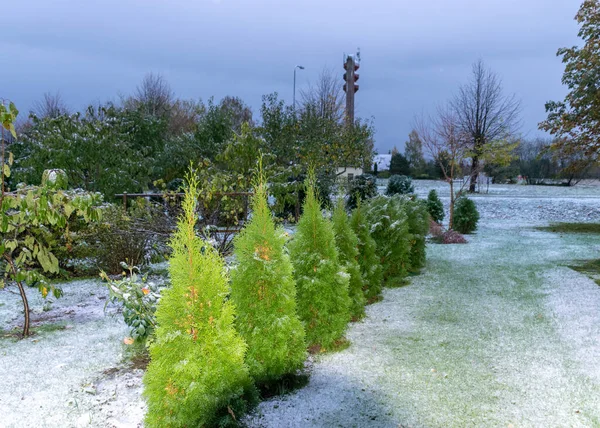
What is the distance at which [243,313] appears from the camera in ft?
11.2

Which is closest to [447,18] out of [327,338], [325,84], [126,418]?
[325,84]

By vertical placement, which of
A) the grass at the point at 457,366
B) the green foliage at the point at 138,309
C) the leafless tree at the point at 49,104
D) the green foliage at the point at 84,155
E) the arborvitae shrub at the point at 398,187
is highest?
the leafless tree at the point at 49,104

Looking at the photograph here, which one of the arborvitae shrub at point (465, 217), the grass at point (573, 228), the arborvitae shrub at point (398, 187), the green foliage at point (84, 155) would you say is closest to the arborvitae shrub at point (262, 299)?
the green foliage at point (84, 155)

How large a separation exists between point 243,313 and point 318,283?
0.97 meters

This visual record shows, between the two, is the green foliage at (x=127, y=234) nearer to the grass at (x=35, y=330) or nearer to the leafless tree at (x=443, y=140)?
the grass at (x=35, y=330)

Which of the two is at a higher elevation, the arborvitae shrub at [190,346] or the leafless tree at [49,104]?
the leafless tree at [49,104]

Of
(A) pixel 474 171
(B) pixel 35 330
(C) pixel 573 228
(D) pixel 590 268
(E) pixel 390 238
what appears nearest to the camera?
(B) pixel 35 330

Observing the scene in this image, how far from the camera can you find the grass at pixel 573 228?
14487 mm

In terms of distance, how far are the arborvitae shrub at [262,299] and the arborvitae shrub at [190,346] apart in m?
0.66

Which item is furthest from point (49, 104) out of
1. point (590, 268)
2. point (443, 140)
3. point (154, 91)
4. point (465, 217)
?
point (590, 268)

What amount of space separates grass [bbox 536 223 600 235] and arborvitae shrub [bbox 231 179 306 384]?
13.7 metres

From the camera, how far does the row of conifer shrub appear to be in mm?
2613

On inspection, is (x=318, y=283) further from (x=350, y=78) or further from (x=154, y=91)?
(x=154, y=91)

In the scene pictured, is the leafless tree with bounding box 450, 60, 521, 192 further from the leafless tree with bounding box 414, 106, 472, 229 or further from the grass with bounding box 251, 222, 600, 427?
the grass with bounding box 251, 222, 600, 427
